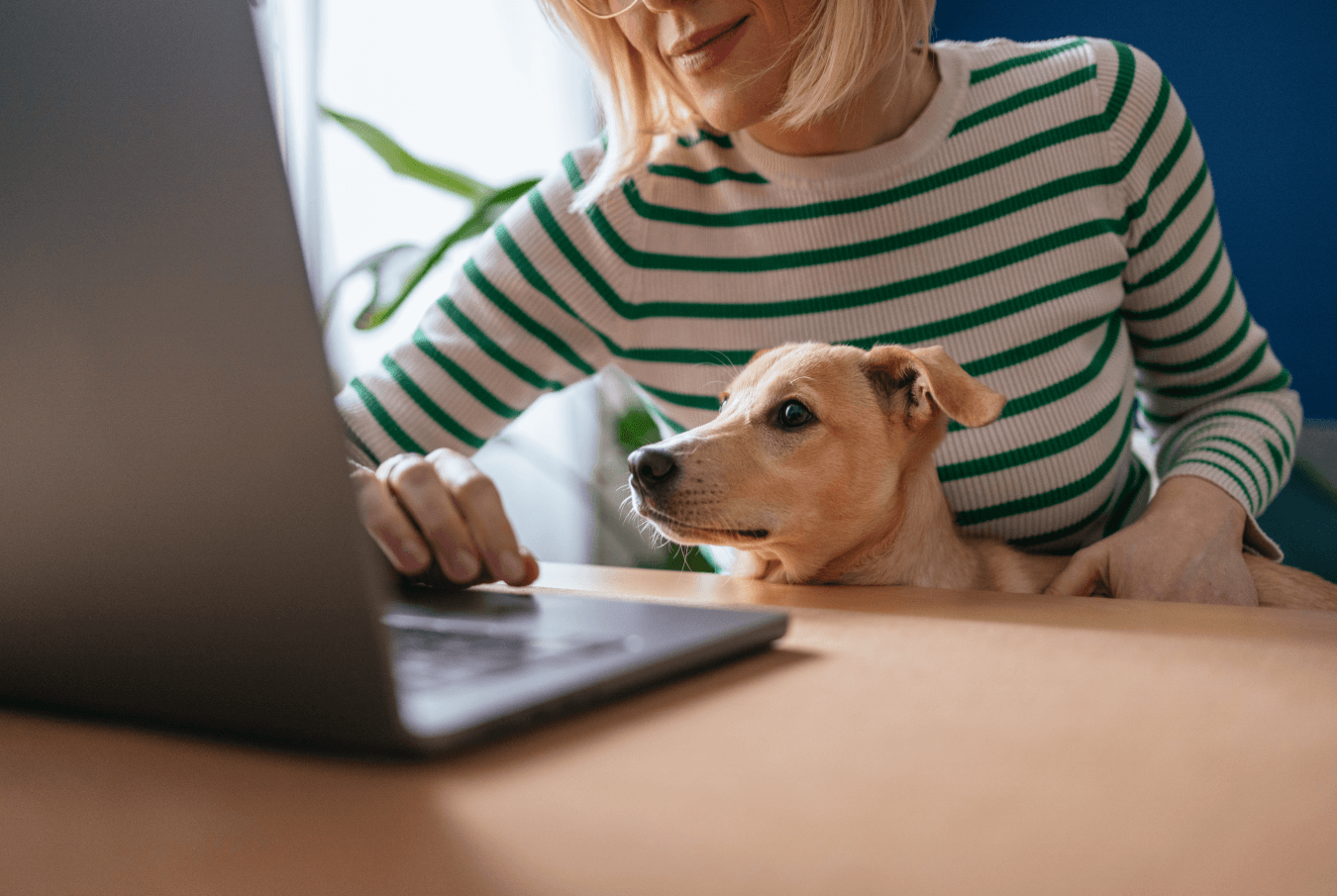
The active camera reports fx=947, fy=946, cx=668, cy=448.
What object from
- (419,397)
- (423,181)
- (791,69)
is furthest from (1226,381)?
(423,181)

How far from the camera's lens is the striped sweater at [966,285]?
3.94 feet

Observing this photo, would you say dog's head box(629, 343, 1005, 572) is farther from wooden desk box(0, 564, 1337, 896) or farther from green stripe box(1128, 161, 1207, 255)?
wooden desk box(0, 564, 1337, 896)

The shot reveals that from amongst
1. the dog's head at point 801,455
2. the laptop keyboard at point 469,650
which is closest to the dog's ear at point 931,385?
the dog's head at point 801,455

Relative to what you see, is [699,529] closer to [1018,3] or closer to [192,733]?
[192,733]

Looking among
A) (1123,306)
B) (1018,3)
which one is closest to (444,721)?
(1123,306)

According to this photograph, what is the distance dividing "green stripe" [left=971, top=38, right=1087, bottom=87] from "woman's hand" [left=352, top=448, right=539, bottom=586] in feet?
3.14

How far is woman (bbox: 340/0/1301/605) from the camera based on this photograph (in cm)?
116

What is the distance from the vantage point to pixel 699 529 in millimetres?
1102

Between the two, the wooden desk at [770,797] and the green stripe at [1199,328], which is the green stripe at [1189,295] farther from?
the wooden desk at [770,797]

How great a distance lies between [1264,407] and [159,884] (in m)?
1.39

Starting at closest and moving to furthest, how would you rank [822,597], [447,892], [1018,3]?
[447,892] < [822,597] < [1018,3]

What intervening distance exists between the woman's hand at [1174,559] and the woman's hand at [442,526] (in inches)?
24.9

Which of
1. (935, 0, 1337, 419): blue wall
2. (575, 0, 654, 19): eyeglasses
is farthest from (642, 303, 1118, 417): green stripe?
(935, 0, 1337, 419): blue wall

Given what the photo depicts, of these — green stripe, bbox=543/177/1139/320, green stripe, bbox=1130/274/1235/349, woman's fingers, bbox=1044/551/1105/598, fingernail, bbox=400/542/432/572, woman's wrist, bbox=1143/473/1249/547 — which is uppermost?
green stripe, bbox=543/177/1139/320
